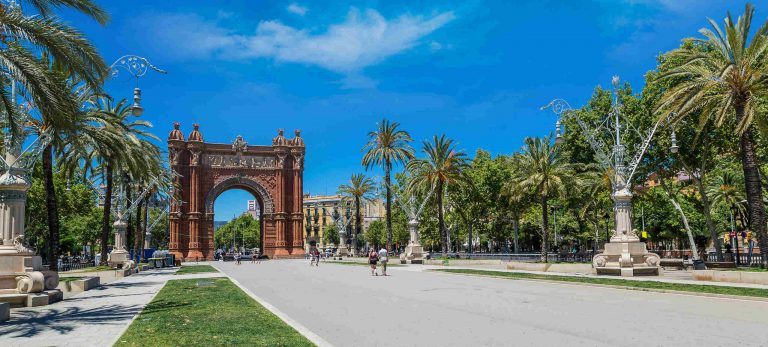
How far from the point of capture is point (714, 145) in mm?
31688

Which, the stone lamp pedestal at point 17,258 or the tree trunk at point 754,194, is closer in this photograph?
the stone lamp pedestal at point 17,258

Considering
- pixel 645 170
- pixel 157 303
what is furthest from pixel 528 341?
pixel 645 170

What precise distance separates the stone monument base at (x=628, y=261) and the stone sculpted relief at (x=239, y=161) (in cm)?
5315

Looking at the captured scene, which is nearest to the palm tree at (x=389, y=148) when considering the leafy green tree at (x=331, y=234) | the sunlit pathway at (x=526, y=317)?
the sunlit pathway at (x=526, y=317)

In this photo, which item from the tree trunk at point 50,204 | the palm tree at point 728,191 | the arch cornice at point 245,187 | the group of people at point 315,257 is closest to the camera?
the tree trunk at point 50,204

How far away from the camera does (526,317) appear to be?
11383 mm

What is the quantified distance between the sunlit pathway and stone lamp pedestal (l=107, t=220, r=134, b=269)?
19.8 meters

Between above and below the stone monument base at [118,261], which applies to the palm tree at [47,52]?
above

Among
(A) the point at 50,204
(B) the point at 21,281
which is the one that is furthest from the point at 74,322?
(A) the point at 50,204

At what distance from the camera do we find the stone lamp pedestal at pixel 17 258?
555 inches

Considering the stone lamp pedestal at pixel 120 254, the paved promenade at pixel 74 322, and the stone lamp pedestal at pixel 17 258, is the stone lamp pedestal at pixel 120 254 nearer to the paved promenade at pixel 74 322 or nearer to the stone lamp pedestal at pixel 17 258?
the paved promenade at pixel 74 322

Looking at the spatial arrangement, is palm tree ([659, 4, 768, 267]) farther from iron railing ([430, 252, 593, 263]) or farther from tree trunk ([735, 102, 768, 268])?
iron railing ([430, 252, 593, 263])

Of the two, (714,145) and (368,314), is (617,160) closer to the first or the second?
(714,145)

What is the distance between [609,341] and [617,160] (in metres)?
17.5
